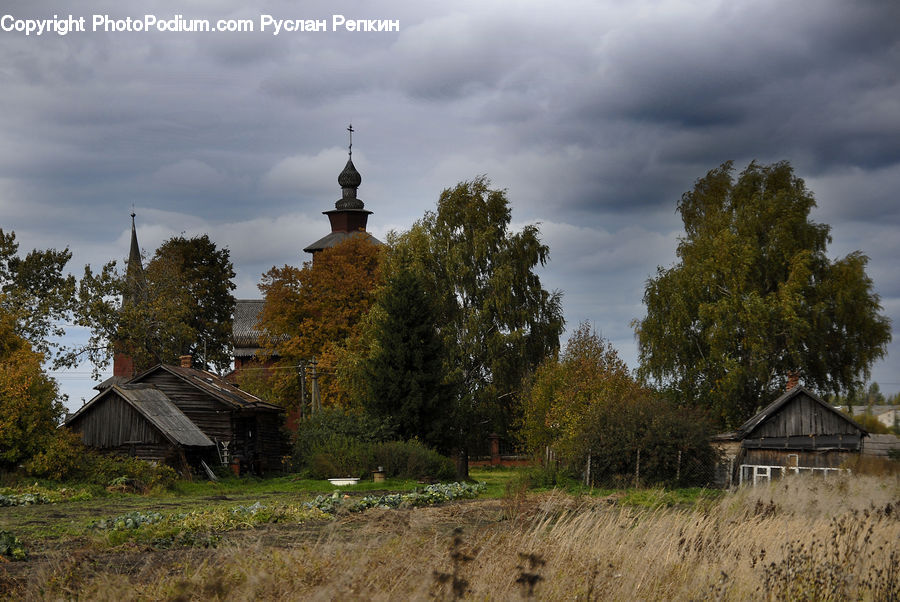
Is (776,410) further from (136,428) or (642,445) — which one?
(136,428)

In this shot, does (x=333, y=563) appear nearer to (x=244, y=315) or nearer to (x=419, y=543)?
(x=419, y=543)

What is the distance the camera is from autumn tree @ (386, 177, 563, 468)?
4066 cm

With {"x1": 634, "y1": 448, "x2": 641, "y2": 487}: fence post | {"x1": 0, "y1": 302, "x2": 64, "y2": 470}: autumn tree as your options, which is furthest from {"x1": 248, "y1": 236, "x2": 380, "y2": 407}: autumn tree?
{"x1": 634, "y1": 448, "x2": 641, "y2": 487}: fence post

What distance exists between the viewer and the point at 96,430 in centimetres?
3438

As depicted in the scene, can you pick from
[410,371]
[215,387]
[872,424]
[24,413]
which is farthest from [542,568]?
[215,387]

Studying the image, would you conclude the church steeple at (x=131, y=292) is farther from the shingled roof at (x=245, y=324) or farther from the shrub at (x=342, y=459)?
the shrub at (x=342, y=459)

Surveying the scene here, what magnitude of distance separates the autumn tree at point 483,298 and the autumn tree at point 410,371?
2.81 meters

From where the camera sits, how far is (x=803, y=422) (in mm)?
31109

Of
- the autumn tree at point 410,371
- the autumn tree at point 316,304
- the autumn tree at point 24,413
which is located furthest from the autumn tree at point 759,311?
the autumn tree at point 24,413

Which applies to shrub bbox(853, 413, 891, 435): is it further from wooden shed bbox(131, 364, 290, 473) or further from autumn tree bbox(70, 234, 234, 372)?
autumn tree bbox(70, 234, 234, 372)

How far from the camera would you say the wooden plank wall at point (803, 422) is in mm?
30625

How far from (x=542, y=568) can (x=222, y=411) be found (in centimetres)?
2907

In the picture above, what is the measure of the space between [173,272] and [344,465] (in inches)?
1005

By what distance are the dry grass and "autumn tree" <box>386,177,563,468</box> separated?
2805cm
